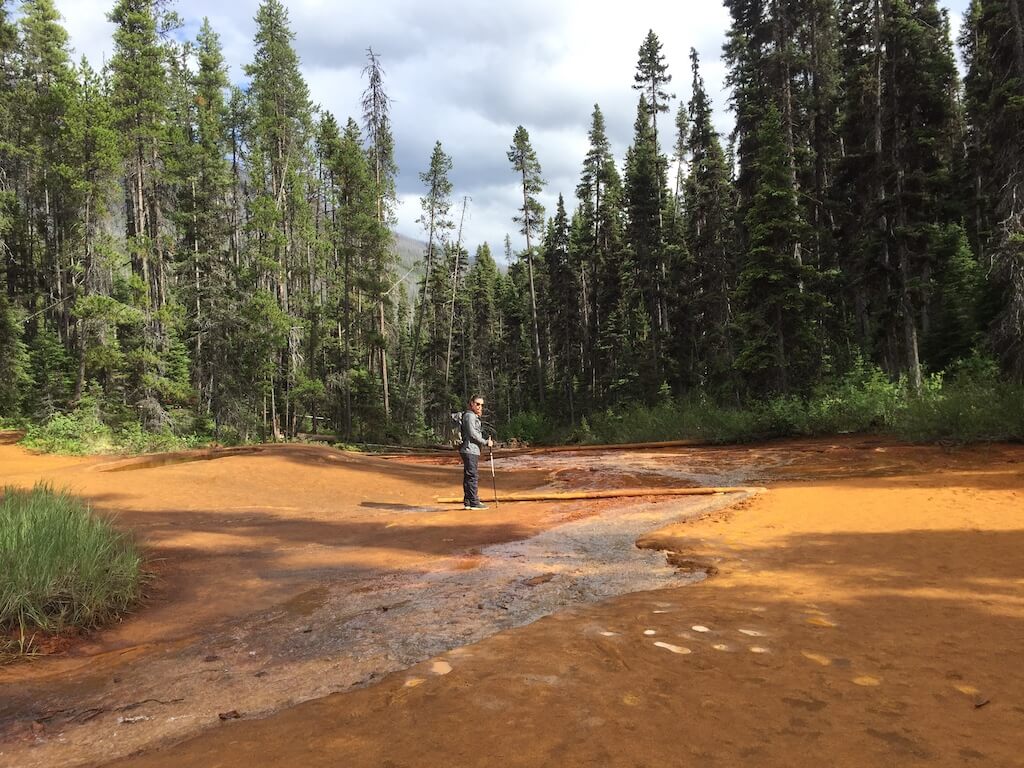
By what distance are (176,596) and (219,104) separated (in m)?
34.2

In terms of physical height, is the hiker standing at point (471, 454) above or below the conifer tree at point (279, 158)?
below

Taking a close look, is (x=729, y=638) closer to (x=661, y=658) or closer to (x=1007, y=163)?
(x=661, y=658)

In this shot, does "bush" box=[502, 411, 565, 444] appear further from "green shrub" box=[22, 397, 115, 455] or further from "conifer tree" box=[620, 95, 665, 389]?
"green shrub" box=[22, 397, 115, 455]

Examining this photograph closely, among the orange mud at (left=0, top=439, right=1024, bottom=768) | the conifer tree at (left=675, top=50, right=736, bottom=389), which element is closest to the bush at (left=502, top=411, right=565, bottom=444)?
the conifer tree at (left=675, top=50, right=736, bottom=389)

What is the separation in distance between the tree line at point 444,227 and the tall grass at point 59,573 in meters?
17.6

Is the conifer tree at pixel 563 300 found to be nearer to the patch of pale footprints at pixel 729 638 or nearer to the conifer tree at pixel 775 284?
the conifer tree at pixel 775 284

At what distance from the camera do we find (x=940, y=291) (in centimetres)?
2594

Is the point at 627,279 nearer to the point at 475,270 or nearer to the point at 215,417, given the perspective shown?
the point at 475,270

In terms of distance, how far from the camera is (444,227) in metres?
41.2

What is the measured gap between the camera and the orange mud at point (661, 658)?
2.53 metres

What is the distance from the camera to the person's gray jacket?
10.5m

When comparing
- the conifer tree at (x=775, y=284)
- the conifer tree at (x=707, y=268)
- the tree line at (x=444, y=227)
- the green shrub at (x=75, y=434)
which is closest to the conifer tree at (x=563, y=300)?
the tree line at (x=444, y=227)

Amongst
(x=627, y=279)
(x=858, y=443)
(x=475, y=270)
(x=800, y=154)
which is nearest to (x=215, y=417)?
(x=858, y=443)

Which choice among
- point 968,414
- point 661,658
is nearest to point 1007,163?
point 968,414
